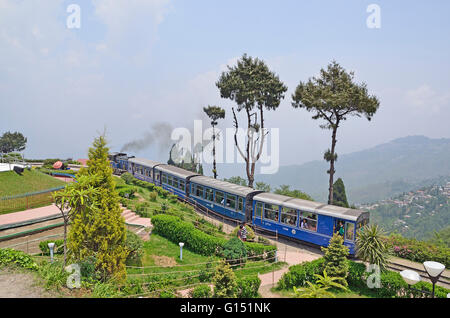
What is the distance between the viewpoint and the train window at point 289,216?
1922cm

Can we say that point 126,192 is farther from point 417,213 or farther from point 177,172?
point 417,213

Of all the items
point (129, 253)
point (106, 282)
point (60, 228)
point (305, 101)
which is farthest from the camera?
point (305, 101)

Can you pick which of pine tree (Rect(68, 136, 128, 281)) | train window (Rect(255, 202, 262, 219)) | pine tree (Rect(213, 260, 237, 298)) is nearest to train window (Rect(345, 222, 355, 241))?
train window (Rect(255, 202, 262, 219))

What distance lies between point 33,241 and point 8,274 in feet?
→ 19.0

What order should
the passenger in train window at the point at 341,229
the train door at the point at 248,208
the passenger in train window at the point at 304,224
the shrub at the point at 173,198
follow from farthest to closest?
the shrub at the point at 173,198 < the train door at the point at 248,208 < the passenger in train window at the point at 304,224 < the passenger in train window at the point at 341,229

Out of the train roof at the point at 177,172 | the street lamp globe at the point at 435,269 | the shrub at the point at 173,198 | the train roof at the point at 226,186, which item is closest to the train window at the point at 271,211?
the train roof at the point at 226,186

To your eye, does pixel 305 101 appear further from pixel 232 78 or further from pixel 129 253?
pixel 129 253

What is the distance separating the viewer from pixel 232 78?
1304 inches

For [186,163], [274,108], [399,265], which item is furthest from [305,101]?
[186,163]

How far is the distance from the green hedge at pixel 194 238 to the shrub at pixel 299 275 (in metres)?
2.66

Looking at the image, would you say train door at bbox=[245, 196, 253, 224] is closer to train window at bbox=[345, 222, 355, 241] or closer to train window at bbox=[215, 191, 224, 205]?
train window at bbox=[215, 191, 224, 205]

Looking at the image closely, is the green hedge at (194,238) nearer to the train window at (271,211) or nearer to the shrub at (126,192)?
the train window at (271,211)

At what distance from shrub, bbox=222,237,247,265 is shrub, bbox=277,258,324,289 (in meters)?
2.71

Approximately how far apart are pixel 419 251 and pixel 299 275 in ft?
29.7
